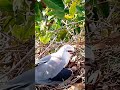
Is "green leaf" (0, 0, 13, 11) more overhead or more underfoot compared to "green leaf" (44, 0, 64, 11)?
more underfoot

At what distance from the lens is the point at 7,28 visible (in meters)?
1.02

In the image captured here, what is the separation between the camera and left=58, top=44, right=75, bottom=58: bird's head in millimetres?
1438

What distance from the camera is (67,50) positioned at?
1455 millimetres

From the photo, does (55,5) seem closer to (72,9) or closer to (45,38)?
(72,9)

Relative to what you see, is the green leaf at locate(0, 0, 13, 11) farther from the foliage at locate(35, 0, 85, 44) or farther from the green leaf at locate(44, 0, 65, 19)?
the foliage at locate(35, 0, 85, 44)

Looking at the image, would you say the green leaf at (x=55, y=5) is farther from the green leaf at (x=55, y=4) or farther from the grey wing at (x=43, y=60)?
the grey wing at (x=43, y=60)

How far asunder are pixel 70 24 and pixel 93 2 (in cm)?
44

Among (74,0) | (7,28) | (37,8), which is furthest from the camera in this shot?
(74,0)

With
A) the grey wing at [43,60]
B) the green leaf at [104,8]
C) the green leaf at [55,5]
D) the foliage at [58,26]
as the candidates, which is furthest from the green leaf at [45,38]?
the green leaf at [104,8]

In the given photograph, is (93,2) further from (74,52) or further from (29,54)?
(74,52)

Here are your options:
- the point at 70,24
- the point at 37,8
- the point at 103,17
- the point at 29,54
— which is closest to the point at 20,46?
the point at 29,54

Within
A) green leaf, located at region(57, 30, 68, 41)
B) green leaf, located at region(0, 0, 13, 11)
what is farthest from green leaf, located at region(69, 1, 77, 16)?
green leaf, located at region(0, 0, 13, 11)

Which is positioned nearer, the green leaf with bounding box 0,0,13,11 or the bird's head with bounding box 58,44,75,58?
the green leaf with bounding box 0,0,13,11

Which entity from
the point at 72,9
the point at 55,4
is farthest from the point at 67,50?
the point at 55,4
